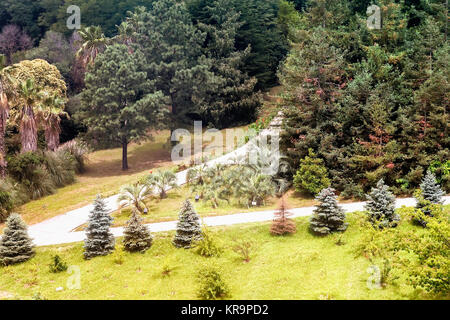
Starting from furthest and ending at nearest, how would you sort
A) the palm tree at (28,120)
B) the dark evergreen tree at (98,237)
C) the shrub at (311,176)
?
the palm tree at (28,120) < the shrub at (311,176) < the dark evergreen tree at (98,237)

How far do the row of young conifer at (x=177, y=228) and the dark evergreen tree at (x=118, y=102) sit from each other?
15894 mm

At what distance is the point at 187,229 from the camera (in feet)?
56.0

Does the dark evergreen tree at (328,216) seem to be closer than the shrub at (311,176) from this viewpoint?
Yes

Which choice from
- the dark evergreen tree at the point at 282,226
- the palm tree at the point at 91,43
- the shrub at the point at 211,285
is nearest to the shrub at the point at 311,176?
the dark evergreen tree at the point at 282,226

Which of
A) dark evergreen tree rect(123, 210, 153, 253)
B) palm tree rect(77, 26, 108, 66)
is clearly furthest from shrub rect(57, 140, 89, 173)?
dark evergreen tree rect(123, 210, 153, 253)

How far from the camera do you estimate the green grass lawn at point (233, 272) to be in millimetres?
13562

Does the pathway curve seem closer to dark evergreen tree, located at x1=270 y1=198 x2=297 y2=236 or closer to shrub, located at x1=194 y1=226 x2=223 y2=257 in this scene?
dark evergreen tree, located at x1=270 y1=198 x2=297 y2=236

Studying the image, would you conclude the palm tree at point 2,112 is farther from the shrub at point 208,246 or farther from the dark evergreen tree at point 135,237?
the shrub at point 208,246

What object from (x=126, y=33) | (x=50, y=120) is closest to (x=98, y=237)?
(x=50, y=120)

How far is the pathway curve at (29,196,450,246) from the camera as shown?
734 inches

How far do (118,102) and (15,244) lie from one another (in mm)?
18294

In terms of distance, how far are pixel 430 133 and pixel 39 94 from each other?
24886 millimetres

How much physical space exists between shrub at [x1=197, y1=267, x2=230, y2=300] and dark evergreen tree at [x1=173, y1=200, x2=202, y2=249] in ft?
11.8

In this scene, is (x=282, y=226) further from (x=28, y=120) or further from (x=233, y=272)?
(x=28, y=120)
